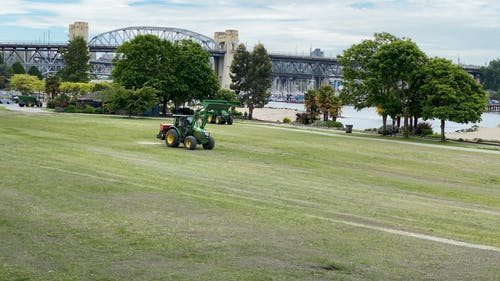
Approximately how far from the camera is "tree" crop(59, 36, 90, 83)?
133250 mm

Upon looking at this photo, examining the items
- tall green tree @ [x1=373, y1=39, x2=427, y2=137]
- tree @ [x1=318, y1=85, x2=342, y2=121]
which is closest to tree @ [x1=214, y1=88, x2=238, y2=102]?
tree @ [x1=318, y1=85, x2=342, y2=121]

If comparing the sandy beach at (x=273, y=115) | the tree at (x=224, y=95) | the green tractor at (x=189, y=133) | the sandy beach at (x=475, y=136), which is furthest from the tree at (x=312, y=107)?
the green tractor at (x=189, y=133)

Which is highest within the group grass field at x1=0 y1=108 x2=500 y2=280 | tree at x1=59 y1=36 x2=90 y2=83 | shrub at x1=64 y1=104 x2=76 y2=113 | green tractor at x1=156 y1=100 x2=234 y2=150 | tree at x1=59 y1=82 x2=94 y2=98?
tree at x1=59 y1=36 x2=90 y2=83

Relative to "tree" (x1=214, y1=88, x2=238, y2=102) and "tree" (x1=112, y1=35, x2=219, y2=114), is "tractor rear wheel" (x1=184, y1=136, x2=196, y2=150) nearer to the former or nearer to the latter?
"tree" (x1=112, y1=35, x2=219, y2=114)

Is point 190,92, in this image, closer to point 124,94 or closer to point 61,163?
point 124,94

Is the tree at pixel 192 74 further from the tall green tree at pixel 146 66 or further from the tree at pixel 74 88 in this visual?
the tree at pixel 74 88

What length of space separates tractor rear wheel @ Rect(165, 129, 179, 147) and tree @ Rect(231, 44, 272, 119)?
69.5 m

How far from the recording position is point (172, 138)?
117ft

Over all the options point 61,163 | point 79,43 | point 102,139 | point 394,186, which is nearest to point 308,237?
point 394,186

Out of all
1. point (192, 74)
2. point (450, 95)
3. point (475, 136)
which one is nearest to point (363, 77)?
point (450, 95)

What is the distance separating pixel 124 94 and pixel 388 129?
30577mm

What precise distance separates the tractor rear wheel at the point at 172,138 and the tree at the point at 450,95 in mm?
31862

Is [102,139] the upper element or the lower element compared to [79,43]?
lower

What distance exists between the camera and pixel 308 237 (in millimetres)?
13320
